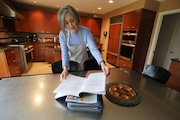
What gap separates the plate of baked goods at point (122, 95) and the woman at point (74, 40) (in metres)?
0.18

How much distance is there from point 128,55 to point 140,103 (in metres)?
2.68

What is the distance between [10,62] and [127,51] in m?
3.32

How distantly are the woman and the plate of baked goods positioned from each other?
18 cm

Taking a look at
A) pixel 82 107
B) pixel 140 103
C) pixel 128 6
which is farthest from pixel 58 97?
pixel 128 6

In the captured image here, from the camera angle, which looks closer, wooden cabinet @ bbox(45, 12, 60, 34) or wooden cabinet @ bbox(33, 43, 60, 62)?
wooden cabinet @ bbox(33, 43, 60, 62)

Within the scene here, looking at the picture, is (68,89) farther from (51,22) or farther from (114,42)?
(51,22)

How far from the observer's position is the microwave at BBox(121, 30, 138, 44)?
284cm

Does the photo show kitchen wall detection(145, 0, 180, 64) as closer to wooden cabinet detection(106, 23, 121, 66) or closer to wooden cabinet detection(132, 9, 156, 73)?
wooden cabinet detection(132, 9, 156, 73)

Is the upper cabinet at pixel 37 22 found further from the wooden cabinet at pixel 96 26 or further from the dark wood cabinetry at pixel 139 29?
the dark wood cabinetry at pixel 139 29

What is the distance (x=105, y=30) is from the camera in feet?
15.2

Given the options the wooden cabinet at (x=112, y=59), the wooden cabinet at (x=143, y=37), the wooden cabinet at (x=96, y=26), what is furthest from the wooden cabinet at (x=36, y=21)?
the wooden cabinet at (x=143, y=37)

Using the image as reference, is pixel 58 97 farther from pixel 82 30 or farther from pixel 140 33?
pixel 140 33

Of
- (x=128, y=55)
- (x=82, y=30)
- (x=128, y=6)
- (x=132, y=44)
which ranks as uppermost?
(x=128, y=6)

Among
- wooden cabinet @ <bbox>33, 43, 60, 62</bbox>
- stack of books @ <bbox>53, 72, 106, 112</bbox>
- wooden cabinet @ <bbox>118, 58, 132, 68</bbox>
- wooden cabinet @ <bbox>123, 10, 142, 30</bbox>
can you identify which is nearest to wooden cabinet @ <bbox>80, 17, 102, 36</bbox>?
wooden cabinet @ <bbox>33, 43, 60, 62</bbox>
